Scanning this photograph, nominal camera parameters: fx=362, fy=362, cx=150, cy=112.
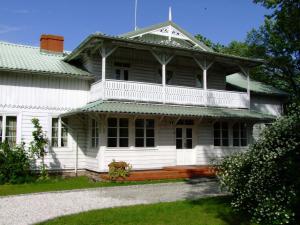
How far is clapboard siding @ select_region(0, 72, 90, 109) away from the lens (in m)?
17.8

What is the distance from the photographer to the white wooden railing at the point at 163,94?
17734 millimetres

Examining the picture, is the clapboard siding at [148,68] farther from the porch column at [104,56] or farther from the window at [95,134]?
the window at [95,134]

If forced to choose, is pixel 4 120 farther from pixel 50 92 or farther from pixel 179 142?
pixel 179 142

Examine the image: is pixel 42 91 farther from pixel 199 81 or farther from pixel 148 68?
pixel 199 81

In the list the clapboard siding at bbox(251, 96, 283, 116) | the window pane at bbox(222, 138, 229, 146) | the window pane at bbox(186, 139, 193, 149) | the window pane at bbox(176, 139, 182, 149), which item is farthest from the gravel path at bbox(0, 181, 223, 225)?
the clapboard siding at bbox(251, 96, 283, 116)

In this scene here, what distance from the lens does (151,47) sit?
61.3 ft

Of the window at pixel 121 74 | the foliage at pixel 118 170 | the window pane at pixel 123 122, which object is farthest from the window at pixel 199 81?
the foliage at pixel 118 170

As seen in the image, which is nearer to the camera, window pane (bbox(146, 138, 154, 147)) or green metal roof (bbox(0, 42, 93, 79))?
green metal roof (bbox(0, 42, 93, 79))

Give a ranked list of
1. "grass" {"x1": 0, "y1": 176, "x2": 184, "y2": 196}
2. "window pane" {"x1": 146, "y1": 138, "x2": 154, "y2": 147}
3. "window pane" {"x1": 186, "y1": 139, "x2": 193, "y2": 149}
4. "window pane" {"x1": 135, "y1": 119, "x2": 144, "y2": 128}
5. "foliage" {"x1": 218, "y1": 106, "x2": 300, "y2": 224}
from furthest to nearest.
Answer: "window pane" {"x1": 186, "y1": 139, "x2": 193, "y2": 149}, "window pane" {"x1": 146, "y1": 138, "x2": 154, "y2": 147}, "window pane" {"x1": 135, "y1": 119, "x2": 144, "y2": 128}, "grass" {"x1": 0, "y1": 176, "x2": 184, "y2": 196}, "foliage" {"x1": 218, "y1": 106, "x2": 300, "y2": 224}

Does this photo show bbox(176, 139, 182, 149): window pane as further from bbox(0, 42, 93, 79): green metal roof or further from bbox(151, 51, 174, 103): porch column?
bbox(0, 42, 93, 79): green metal roof

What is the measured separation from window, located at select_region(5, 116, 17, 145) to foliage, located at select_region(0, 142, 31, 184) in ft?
2.46

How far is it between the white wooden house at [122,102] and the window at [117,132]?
0.16 ft

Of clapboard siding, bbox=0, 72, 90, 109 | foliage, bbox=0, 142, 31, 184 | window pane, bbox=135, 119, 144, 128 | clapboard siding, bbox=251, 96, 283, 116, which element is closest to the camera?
foliage, bbox=0, 142, 31, 184

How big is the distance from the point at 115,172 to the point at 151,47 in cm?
673
